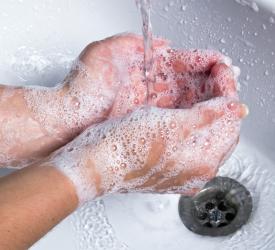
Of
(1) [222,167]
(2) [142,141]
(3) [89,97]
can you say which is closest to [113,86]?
(3) [89,97]

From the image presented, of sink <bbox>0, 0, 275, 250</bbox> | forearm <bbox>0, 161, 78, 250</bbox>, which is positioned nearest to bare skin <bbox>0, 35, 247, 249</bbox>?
forearm <bbox>0, 161, 78, 250</bbox>

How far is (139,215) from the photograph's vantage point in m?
0.94

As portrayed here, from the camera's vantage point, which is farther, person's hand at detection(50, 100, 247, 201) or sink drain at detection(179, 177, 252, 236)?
sink drain at detection(179, 177, 252, 236)

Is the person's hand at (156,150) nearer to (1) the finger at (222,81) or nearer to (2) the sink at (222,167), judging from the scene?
(1) the finger at (222,81)

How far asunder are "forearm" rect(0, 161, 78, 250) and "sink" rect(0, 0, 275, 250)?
214 millimetres

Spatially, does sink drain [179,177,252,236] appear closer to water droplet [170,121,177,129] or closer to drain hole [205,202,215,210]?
drain hole [205,202,215,210]

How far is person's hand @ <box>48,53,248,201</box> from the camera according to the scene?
75 cm

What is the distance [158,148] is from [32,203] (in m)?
0.18

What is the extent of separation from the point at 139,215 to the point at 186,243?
0.29 feet

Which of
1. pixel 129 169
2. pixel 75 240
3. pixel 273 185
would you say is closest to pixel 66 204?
pixel 129 169

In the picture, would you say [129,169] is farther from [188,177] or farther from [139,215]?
[139,215]

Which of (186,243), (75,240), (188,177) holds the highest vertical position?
(188,177)

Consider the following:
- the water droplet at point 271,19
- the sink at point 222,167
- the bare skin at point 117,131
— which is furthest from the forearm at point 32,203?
the water droplet at point 271,19

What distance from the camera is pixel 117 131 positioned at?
77 cm
